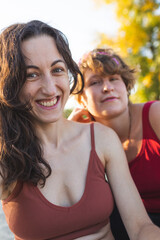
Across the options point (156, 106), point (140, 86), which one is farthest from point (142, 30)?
point (156, 106)

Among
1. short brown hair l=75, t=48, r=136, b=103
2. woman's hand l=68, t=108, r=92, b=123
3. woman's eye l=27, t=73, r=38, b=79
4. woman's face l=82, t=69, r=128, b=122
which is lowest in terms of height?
woman's hand l=68, t=108, r=92, b=123

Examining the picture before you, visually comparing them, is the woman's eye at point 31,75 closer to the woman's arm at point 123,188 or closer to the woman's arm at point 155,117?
the woman's arm at point 123,188

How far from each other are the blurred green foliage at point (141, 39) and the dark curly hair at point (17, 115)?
984cm

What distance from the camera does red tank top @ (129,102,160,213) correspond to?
2115 millimetres

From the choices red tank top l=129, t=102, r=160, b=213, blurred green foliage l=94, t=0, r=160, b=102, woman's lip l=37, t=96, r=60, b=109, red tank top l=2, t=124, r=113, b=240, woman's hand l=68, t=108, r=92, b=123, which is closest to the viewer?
red tank top l=2, t=124, r=113, b=240

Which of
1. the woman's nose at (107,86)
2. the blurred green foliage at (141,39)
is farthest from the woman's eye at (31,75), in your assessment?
the blurred green foliage at (141,39)

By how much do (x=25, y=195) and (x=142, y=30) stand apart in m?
11.5

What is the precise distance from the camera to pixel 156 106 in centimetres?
220

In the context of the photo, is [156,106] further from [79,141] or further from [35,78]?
[35,78]

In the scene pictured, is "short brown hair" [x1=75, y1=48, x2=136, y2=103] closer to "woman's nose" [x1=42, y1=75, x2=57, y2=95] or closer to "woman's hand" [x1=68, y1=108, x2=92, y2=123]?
"woman's hand" [x1=68, y1=108, x2=92, y2=123]

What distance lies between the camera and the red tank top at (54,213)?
1530 mm

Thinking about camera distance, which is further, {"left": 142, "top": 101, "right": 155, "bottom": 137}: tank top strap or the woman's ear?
the woman's ear

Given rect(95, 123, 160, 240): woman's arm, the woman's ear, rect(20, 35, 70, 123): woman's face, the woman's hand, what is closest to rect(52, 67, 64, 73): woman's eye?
rect(20, 35, 70, 123): woman's face

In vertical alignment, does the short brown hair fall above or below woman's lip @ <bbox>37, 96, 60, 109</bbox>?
above
